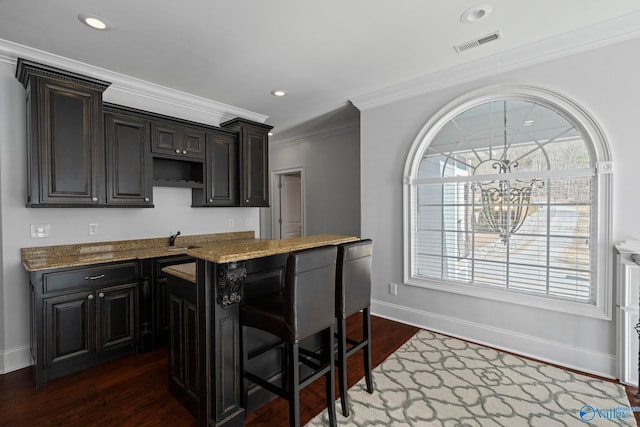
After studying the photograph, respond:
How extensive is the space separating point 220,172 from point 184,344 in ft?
7.86

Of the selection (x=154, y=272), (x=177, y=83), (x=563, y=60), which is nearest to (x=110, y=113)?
(x=177, y=83)

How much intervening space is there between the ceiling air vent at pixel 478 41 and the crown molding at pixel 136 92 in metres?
2.88

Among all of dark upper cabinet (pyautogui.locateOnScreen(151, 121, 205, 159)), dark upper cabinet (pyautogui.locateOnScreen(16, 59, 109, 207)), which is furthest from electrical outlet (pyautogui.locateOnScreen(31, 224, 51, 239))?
dark upper cabinet (pyautogui.locateOnScreen(151, 121, 205, 159))

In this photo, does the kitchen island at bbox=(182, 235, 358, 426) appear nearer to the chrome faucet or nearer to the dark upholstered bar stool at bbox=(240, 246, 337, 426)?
the dark upholstered bar stool at bbox=(240, 246, 337, 426)

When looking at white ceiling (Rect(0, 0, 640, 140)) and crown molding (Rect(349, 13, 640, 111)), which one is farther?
crown molding (Rect(349, 13, 640, 111))

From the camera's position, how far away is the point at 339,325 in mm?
1964

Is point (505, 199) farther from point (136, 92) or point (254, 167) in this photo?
point (136, 92)

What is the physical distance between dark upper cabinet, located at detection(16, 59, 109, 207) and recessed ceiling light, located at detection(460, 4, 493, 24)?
313 cm

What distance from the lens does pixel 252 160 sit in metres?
4.09

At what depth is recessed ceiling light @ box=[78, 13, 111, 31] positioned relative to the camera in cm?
216

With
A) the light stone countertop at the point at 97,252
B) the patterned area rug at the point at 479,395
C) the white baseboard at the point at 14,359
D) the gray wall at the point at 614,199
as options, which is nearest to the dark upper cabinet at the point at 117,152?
the light stone countertop at the point at 97,252

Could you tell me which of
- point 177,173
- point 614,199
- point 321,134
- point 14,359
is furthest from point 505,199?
point 14,359

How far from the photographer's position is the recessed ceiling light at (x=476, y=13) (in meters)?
2.12

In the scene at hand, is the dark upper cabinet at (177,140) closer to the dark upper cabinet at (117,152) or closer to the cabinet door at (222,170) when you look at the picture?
the dark upper cabinet at (117,152)
